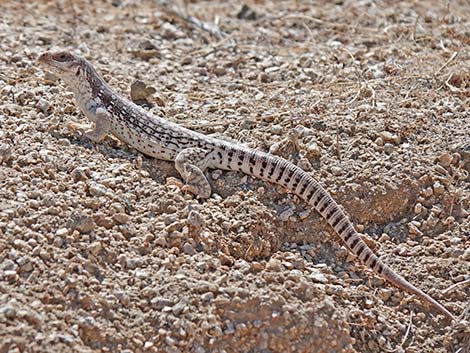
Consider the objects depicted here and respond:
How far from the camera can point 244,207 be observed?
7.14 m

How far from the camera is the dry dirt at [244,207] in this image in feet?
20.3

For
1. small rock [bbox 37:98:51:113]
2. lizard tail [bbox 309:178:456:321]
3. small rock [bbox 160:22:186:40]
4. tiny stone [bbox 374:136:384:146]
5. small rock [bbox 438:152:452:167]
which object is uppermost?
small rock [bbox 438:152:452:167]

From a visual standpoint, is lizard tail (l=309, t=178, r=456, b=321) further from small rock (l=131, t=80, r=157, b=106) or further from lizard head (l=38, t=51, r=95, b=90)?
lizard head (l=38, t=51, r=95, b=90)

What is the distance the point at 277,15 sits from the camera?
11289 millimetres

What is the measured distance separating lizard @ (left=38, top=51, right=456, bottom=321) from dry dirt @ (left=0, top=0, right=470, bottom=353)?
11cm

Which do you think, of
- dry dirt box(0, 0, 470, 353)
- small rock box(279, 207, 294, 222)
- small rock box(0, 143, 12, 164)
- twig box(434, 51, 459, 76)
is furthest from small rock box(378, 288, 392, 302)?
small rock box(0, 143, 12, 164)

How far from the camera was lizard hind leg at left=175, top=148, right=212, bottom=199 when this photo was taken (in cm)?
724

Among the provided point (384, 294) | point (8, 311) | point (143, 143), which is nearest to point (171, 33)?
point (143, 143)

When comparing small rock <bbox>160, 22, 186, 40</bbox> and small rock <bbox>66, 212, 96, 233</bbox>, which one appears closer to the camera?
small rock <bbox>66, 212, 96, 233</bbox>

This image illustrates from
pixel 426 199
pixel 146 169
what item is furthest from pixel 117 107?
pixel 426 199

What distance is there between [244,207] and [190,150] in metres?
0.75

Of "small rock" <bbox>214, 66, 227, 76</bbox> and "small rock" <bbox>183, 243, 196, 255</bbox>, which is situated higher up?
"small rock" <bbox>183, 243, 196, 255</bbox>

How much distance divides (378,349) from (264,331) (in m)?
0.90

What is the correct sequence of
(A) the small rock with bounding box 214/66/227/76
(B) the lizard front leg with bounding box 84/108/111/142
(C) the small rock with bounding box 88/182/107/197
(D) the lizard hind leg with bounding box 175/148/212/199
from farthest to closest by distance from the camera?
(A) the small rock with bounding box 214/66/227/76 < (B) the lizard front leg with bounding box 84/108/111/142 < (D) the lizard hind leg with bounding box 175/148/212/199 < (C) the small rock with bounding box 88/182/107/197
